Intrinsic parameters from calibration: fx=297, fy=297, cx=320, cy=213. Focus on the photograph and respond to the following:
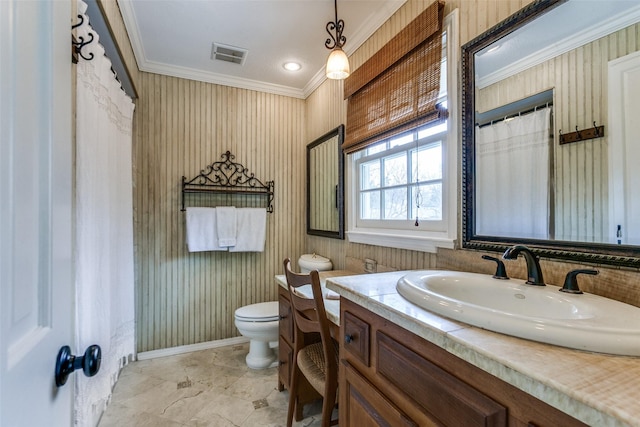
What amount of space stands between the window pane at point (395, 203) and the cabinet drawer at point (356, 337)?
34.0 inches

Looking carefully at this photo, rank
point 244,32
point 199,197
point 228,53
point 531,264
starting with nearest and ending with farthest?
1. point 531,264
2. point 244,32
3. point 228,53
4. point 199,197

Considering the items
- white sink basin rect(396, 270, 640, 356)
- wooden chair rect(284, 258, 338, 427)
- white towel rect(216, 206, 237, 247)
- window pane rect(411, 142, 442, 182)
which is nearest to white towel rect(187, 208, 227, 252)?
white towel rect(216, 206, 237, 247)

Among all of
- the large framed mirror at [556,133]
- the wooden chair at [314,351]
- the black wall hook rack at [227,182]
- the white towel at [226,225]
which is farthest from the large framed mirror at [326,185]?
the large framed mirror at [556,133]

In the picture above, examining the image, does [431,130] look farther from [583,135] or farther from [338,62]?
[583,135]

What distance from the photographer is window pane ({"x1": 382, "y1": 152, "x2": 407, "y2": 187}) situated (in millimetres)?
1762

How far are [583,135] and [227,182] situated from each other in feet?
7.88

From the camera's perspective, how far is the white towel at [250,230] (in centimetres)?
260

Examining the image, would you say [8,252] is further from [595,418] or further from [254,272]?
[254,272]

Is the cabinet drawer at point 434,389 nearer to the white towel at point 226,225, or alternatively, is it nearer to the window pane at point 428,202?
the window pane at point 428,202

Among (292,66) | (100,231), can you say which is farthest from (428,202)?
(292,66)

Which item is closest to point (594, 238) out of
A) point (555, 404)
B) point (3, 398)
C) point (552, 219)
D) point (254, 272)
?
point (552, 219)

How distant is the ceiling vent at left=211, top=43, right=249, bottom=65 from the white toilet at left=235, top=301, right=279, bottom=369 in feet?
6.48

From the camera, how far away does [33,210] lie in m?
0.45

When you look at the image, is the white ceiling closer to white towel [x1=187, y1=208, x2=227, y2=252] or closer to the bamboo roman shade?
the bamboo roman shade
